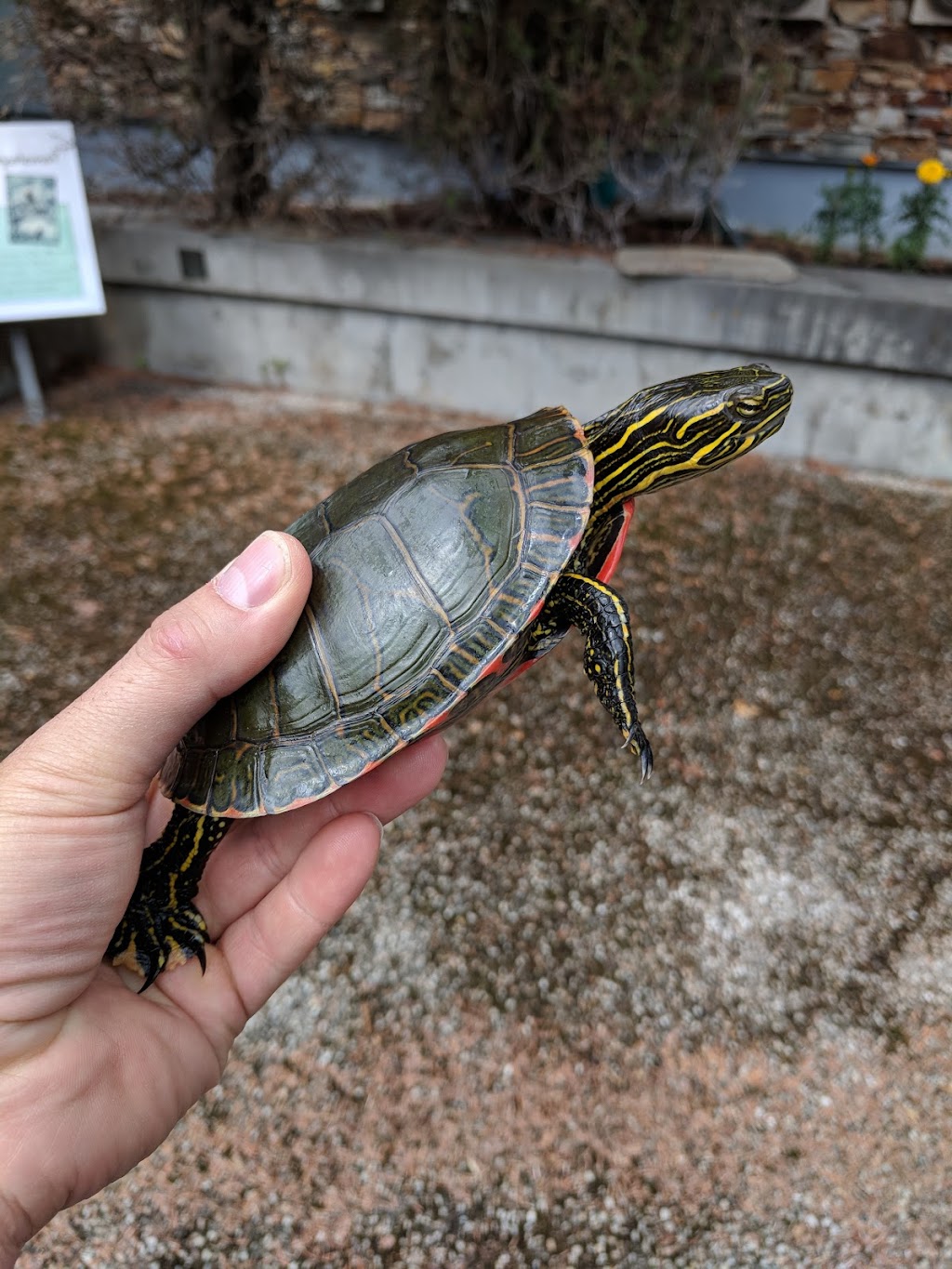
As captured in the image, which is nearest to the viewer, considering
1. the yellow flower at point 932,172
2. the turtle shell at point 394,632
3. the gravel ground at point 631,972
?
the turtle shell at point 394,632

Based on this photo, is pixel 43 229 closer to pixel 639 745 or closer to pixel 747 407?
pixel 747 407

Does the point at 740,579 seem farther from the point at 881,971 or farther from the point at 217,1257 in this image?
the point at 217,1257

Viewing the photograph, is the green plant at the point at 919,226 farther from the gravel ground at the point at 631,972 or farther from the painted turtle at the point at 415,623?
the painted turtle at the point at 415,623

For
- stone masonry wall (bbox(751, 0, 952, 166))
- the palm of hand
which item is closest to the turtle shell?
the palm of hand

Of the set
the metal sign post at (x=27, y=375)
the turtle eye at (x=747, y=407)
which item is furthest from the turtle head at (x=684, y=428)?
the metal sign post at (x=27, y=375)

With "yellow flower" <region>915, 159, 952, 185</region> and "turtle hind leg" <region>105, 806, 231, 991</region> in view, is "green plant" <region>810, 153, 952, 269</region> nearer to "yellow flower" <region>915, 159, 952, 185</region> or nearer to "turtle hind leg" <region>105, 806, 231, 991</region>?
"yellow flower" <region>915, 159, 952, 185</region>

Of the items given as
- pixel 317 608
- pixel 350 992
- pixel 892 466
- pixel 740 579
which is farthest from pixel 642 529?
pixel 317 608
